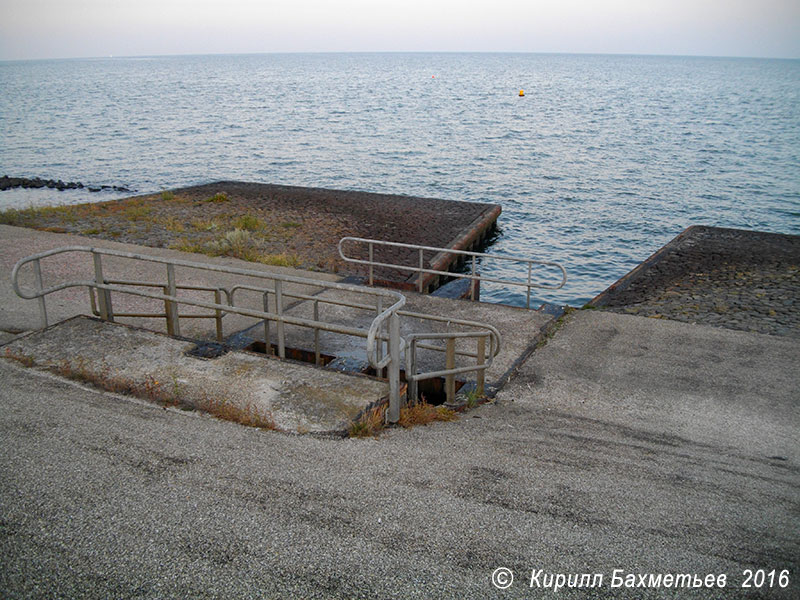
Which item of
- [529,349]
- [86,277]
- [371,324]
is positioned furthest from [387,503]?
[86,277]

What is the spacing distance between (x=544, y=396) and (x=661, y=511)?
298 cm

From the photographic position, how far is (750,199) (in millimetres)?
32531

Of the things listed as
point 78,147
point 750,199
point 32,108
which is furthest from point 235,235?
point 32,108

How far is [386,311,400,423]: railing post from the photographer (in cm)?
603

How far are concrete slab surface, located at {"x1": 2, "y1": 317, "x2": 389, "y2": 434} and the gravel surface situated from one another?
8097 millimetres

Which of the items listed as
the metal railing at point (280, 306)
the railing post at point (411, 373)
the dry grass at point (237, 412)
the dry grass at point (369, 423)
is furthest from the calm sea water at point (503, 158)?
the dry grass at point (237, 412)

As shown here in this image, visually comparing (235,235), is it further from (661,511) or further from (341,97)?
(341,97)

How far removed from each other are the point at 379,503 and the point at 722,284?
12462 mm

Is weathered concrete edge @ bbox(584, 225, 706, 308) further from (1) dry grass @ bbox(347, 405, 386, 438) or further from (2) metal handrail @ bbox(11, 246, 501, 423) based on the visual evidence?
(1) dry grass @ bbox(347, 405, 386, 438)

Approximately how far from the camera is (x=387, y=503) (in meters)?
4.80

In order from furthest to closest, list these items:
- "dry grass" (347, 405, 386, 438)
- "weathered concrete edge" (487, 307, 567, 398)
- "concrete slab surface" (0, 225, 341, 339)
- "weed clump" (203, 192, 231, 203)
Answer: "weed clump" (203, 192, 231, 203) < "concrete slab surface" (0, 225, 341, 339) < "weathered concrete edge" (487, 307, 567, 398) < "dry grass" (347, 405, 386, 438)

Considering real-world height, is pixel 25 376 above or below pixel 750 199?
above

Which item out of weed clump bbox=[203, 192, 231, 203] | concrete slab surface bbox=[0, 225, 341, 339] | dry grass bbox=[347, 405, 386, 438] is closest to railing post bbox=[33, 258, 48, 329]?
Answer: concrete slab surface bbox=[0, 225, 341, 339]

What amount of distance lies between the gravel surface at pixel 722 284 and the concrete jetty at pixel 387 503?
5.63 m
